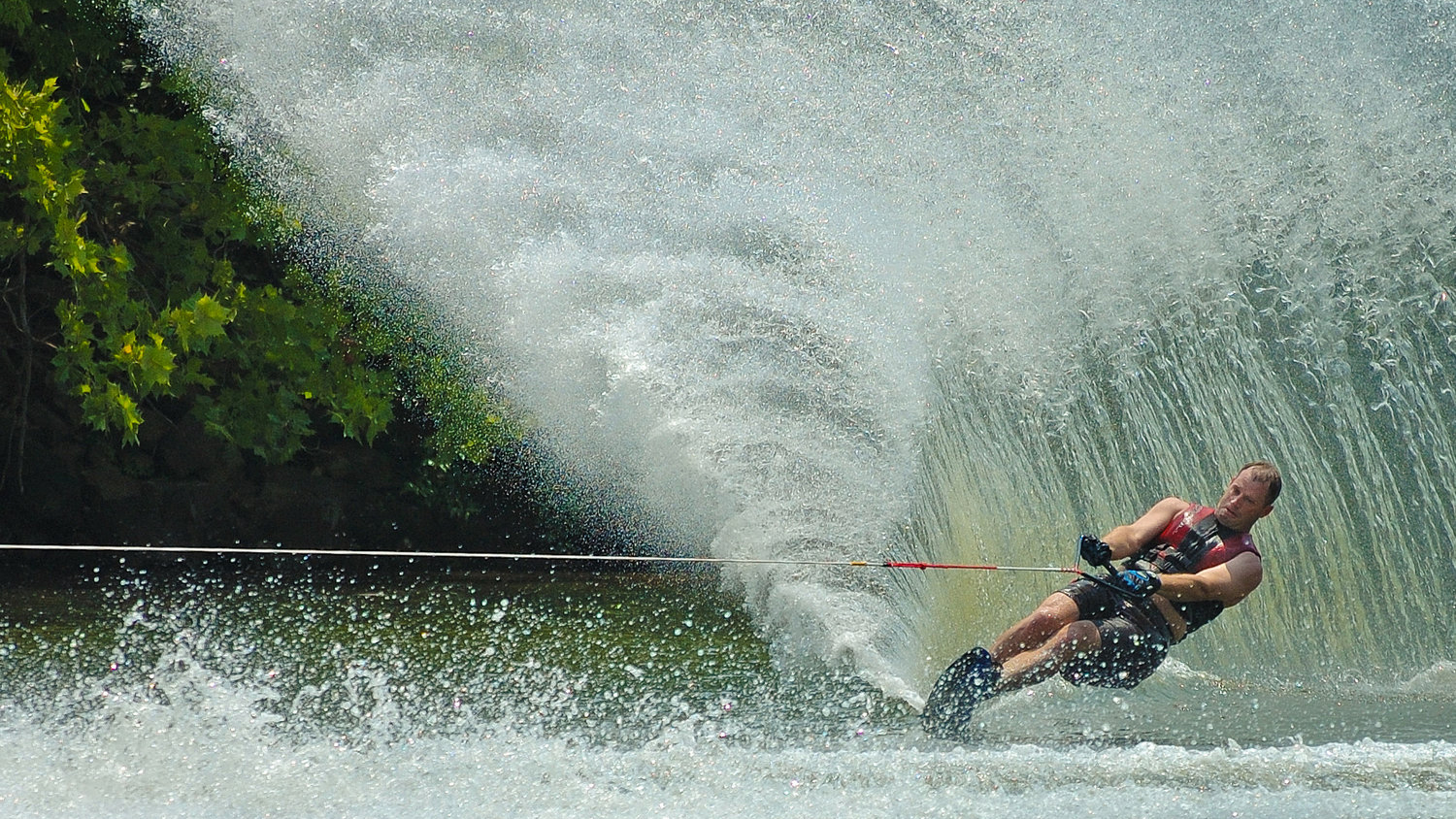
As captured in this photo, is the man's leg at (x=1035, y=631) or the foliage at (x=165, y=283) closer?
the man's leg at (x=1035, y=631)

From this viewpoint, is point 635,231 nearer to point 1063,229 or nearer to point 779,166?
point 779,166

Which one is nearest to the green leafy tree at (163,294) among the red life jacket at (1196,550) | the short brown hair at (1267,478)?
the red life jacket at (1196,550)

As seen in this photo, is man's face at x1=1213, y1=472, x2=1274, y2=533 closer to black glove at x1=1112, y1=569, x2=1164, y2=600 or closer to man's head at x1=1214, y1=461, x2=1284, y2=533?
man's head at x1=1214, y1=461, x2=1284, y2=533

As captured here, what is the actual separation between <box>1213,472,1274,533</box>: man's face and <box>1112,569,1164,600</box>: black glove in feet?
1.50

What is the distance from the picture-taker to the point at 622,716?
530cm

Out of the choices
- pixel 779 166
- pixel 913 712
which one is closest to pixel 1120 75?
pixel 779 166

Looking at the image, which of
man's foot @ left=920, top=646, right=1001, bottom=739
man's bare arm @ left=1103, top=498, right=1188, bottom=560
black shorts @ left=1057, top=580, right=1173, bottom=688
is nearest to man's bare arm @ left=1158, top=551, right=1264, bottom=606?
black shorts @ left=1057, top=580, right=1173, bottom=688

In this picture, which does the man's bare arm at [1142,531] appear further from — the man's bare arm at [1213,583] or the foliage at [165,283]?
the foliage at [165,283]

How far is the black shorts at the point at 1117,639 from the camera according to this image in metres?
4.92

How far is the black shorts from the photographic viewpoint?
16.1ft

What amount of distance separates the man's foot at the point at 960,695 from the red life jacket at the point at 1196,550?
0.76 meters

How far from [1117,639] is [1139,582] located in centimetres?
24

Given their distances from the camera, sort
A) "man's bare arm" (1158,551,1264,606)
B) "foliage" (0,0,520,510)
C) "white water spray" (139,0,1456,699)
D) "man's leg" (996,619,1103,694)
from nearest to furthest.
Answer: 1. "man's leg" (996,619,1103,694)
2. "man's bare arm" (1158,551,1264,606)
3. "white water spray" (139,0,1456,699)
4. "foliage" (0,0,520,510)

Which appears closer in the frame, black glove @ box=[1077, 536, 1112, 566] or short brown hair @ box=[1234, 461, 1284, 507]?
black glove @ box=[1077, 536, 1112, 566]
